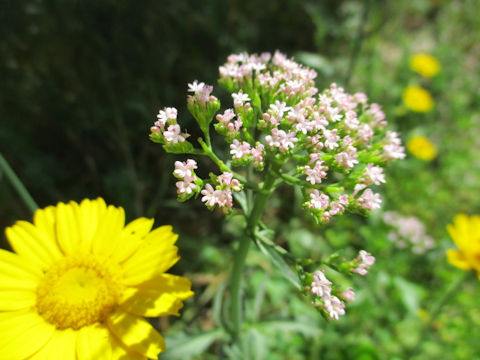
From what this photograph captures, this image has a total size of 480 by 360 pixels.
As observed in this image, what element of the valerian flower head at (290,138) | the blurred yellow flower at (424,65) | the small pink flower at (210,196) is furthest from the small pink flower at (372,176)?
the blurred yellow flower at (424,65)

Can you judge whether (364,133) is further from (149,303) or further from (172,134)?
(149,303)

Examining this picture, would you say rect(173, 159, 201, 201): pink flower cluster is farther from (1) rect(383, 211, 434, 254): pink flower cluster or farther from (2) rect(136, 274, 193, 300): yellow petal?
(1) rect(383, 211, 434, 254): pink flower cluster

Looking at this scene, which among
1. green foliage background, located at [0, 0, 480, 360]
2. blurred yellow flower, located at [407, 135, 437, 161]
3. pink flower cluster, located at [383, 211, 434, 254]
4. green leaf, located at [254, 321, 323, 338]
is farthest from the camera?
blurred yellow flower, located at [407, 135, 437, 161]

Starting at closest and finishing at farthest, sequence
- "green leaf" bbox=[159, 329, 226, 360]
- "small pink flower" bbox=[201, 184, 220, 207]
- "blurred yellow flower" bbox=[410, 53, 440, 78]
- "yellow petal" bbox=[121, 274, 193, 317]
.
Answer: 1. "small pink flower" bbox=[201, 184, 220, 207]
2. "yellow petal" bbox=[121, 274, 193, 317]
3. "green leaf" bbox=[159, 329, 226, 360]
4. "blurred yellow flower" bbox=[410, 53, 440, 78]

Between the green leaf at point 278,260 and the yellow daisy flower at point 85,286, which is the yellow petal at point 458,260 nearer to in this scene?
the green leaf at point 278,260

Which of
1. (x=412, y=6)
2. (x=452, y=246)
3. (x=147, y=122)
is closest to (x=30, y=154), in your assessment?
(x=147, y=122)

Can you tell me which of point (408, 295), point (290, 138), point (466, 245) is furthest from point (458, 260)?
point (290, 138)

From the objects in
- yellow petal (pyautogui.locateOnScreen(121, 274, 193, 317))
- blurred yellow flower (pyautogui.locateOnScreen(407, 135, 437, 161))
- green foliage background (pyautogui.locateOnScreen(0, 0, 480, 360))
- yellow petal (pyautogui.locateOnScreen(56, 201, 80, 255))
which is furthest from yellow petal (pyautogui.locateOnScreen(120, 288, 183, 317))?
blurred yellow flower (pyautogui.locateOnScreen(407, 135, 437, 161))
